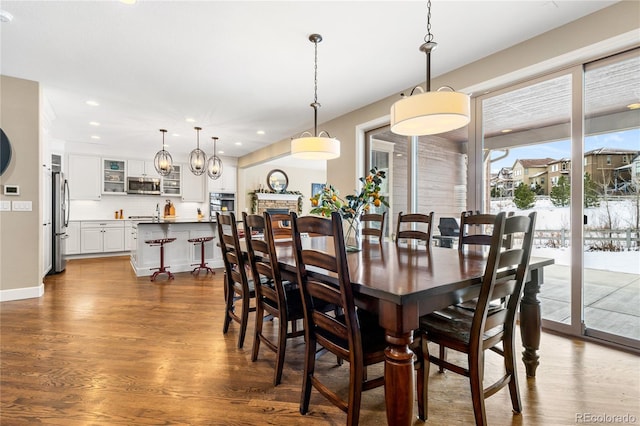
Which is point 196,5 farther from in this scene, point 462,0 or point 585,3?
point 585,3

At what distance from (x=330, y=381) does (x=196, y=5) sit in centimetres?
287

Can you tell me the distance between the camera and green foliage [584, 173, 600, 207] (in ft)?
8.54

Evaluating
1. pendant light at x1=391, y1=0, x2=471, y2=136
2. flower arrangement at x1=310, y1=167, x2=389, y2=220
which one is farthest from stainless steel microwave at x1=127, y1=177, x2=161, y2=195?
pendant light at x1=391, y1=0, x2=471, y2=136

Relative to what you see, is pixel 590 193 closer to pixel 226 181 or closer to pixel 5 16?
pixel 5 16

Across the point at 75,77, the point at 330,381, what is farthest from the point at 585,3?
the point at 75,77

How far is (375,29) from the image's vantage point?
8.82ft

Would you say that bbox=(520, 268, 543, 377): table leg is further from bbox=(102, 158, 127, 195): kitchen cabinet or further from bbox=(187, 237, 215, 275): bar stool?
bbox=(102, 158, 127, 195): kitchen cabinet

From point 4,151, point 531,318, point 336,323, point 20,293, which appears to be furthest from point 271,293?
point 4,151

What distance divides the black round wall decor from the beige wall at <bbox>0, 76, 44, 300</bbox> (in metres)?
0.04

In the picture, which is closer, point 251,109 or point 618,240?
point 618,240

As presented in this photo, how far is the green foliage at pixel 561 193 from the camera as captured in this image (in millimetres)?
2768

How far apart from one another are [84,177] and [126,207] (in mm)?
1080

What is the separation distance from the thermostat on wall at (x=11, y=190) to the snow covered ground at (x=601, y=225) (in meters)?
5.84

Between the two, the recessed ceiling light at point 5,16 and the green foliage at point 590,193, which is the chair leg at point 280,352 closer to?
the green foliage at point 590,193
